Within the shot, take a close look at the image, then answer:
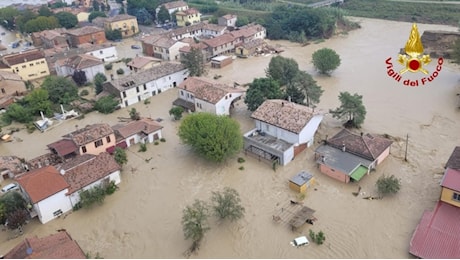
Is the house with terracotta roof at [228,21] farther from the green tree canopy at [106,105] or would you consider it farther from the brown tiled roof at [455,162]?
the brown tiled roof at [455,162]

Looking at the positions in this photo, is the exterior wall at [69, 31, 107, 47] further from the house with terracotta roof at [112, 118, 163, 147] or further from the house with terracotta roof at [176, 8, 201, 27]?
the house with terracotta roof at [112, 118, 163, 147]

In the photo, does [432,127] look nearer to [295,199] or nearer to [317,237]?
[295,199]

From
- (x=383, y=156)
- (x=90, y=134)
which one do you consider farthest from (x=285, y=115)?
(x=90, y=134)

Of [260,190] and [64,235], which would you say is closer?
[64,235]

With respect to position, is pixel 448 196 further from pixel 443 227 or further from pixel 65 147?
pixel 65 147

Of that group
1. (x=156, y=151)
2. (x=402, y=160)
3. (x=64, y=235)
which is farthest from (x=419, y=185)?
(x=64, y=235)

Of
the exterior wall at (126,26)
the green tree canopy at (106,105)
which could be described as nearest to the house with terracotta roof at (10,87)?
the green tree canopy at (106,105)
